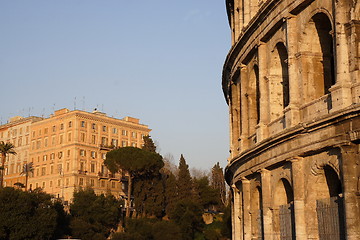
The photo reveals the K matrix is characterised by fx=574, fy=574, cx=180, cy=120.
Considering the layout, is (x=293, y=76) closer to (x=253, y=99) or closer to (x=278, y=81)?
(x=278, y=81)

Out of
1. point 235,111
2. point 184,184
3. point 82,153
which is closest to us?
point 235,111

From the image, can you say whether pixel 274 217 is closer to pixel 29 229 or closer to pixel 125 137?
pixel 29 229

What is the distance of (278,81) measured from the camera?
2027 centimetres

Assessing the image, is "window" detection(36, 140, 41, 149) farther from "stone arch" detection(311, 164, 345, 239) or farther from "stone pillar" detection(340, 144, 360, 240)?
"stone pillar" detection(340, 144, 360, 240)

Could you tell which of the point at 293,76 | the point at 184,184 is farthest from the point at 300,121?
the point at 184,184

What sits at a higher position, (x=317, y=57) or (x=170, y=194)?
(x=170, y=194)

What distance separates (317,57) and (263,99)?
9.84 ft

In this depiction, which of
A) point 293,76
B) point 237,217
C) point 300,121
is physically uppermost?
point 293,76

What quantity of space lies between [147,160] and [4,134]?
37.6m

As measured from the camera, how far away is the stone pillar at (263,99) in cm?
2036

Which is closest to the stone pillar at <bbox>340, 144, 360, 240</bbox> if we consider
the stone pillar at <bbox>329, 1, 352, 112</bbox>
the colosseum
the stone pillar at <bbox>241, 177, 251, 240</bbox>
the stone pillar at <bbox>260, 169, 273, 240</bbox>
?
the colosseum

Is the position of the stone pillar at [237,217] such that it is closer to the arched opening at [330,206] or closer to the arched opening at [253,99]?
the arched opening at [253,99]

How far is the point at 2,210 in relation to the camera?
45812 mm

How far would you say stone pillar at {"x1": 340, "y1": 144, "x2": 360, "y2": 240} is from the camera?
14716 mm
